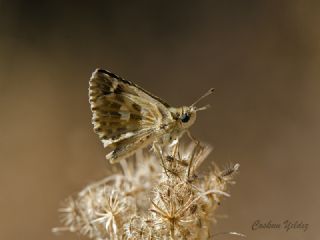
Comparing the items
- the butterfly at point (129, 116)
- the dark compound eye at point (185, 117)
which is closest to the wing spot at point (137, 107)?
the butterfly at point (129, 116)

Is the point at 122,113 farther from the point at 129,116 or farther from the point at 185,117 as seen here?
the point at 185,117

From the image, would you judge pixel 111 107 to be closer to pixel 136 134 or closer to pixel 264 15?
pixel 136 134

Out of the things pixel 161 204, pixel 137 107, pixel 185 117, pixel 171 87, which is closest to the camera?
pixel 161 204

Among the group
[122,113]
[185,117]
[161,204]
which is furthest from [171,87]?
[161,204]

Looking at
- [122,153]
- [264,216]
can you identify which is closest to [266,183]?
[264,216]

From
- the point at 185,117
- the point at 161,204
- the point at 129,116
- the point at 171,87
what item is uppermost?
the point at 171,87

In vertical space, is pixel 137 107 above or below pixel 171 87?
below
